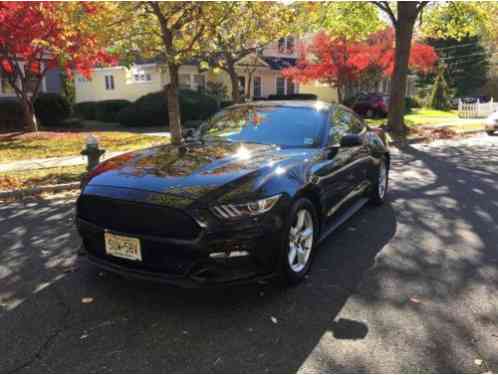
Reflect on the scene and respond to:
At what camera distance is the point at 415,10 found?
14.7 m

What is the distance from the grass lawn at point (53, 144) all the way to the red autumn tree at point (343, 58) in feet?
47.1

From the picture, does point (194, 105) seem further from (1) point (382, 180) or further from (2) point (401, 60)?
(1) point (382, 180)

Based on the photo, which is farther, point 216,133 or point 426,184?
point 426,184

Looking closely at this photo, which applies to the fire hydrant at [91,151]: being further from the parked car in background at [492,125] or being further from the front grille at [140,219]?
the parked car in background at [492,125]

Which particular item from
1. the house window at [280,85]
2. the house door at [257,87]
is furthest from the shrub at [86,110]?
the house window at [280,85]

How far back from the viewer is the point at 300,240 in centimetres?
379

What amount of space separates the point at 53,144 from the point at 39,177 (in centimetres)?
536

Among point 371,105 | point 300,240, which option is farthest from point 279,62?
point 300,240

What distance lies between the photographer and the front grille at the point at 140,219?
3120 millimetres

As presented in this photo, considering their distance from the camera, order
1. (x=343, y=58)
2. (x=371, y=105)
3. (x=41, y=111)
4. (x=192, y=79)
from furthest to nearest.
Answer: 1. (x=192, y=79)
2. (x=343, y=58)
3. (x=371, y=105)
4. (x=41, y=111)

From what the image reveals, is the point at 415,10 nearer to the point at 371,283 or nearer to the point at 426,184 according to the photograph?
the point at 426,184

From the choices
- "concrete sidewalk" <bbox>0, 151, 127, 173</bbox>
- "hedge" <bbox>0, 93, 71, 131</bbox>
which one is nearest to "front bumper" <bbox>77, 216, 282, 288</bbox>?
"concrete sidewalk" <bbox>0, 151, 127, 173</bbox>

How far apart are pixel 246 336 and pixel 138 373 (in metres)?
0.76

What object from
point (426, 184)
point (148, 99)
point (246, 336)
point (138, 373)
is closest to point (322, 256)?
point (246, 336)
